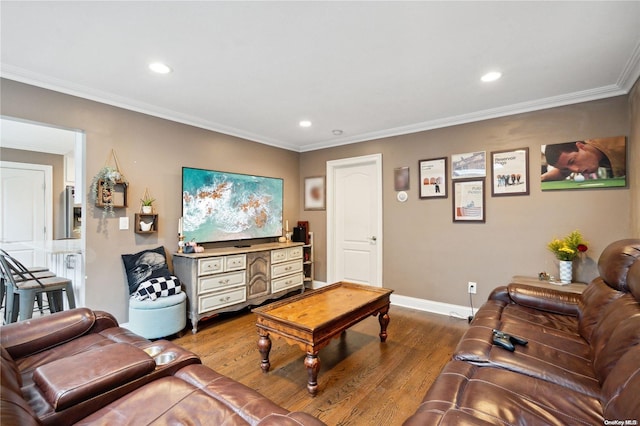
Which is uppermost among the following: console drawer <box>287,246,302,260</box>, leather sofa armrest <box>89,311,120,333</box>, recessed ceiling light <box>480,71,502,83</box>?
recessed ceiling light <box>480,71,502,83</box>

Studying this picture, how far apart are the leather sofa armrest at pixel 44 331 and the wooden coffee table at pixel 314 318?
3.50 ft

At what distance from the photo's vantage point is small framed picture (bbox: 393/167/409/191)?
3967 millimetres

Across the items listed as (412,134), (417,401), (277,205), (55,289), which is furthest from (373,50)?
(55,289)

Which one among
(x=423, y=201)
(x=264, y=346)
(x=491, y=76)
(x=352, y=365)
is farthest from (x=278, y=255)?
(x=491, y=76)

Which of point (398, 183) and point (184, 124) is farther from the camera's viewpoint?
point (398, 183)

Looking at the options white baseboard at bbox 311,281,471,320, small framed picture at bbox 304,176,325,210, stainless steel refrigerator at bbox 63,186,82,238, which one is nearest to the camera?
white baseboard at bbox 311,281,471,320

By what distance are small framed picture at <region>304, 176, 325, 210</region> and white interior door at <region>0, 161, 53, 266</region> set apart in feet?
13.7

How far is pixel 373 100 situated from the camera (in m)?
3.04

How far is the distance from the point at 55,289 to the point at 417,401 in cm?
334

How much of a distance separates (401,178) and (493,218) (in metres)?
1.22

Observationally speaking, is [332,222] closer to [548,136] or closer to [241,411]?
[548,136]

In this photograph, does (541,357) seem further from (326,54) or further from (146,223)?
(146,223)

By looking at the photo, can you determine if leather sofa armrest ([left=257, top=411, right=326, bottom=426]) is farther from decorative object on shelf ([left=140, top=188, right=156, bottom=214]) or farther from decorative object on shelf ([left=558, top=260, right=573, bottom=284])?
decorative object on shelf ([left=558, top=260, right=573, bottom=284])

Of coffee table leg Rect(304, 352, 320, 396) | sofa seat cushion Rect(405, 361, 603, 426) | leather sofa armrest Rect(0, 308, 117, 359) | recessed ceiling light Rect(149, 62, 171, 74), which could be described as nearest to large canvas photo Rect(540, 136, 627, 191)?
sofa seat cushion Rect(405, 361, 603, 426)
